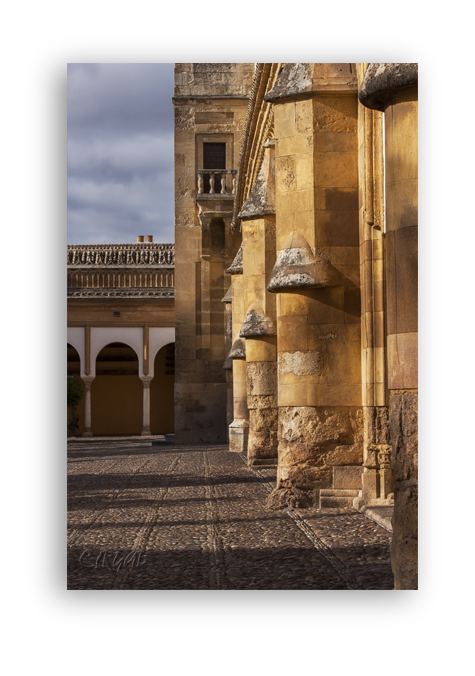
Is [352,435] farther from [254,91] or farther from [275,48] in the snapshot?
[254,91]

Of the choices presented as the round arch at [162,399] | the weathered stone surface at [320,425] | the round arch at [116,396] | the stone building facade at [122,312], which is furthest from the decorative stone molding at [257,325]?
the round arch at [116,396]

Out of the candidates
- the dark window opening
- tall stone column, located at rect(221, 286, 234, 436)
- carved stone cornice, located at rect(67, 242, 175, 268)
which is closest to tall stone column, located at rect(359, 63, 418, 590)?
tall stone column, located at rect(221, 286, 234, 436)

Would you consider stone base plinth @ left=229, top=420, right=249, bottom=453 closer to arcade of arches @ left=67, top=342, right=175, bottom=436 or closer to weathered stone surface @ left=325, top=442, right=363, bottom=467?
weathered stone surface @ left=325, top=442, right=363, bottom=467

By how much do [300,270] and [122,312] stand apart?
2294 centimetres

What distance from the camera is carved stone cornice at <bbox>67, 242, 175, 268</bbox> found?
107 feet

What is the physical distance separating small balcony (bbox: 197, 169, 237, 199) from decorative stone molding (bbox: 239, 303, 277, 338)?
9.35m

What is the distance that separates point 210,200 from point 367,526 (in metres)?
15.9

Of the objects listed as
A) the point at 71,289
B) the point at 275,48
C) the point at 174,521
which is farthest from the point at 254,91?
the point at 71,289

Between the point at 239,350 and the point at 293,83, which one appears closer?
the point at 293,83

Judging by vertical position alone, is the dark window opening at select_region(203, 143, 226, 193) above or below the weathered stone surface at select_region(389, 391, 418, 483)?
above

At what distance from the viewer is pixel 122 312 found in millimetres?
30781

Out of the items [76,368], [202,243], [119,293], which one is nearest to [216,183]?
[202,243]

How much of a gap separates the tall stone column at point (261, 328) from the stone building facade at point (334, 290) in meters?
0.02

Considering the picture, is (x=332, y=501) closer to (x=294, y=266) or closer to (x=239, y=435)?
(x=294, y=266)
